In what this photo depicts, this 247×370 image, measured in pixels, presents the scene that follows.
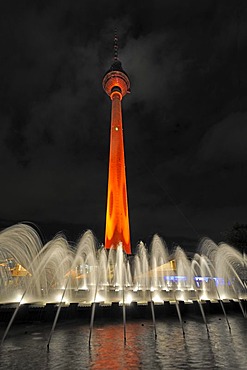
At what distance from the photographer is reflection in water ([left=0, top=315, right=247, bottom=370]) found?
6898mm

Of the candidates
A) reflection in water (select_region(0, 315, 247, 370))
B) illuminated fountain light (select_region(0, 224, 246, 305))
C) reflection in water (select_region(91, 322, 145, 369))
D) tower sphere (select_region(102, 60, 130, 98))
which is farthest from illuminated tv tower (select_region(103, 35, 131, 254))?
reflection in water (select_region(91, 322, 145, 369))

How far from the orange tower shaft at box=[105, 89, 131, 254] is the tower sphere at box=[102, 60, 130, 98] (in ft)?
21.0

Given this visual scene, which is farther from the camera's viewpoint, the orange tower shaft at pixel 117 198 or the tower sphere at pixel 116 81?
the tower sphere at pixel 116 81

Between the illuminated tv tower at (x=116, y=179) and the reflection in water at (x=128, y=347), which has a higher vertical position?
the illuminated tv tower at (x=116, y=179)

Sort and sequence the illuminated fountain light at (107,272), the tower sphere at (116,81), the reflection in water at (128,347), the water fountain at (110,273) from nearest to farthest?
the reflection in water at (128,347) < the water fountain at (110,273) < the illuminated fountain light at (107,272) < the tower sphere at (116,81)

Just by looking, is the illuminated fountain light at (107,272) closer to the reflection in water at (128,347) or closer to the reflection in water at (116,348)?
the reflection in water at (128,347)

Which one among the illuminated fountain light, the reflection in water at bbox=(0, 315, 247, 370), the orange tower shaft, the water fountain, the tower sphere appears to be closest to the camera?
the reflection in water at bbox=(0, 315, 247, 370)

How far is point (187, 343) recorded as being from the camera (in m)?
8.98

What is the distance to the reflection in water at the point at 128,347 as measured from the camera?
690 centimetres

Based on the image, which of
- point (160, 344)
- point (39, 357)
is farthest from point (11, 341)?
point (160, 344)

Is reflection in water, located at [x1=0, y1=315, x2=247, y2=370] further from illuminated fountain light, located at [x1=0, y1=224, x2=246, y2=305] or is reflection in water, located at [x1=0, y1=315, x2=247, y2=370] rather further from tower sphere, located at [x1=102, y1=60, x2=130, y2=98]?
tower sphere, located at [x1=102, y1=60, x2=130, y2=98]

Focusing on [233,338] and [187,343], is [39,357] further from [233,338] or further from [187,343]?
[233,338]

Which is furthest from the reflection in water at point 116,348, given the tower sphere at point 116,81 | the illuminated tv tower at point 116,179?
the tower sphere at point 116,81

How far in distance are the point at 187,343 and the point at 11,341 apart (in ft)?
20.5
